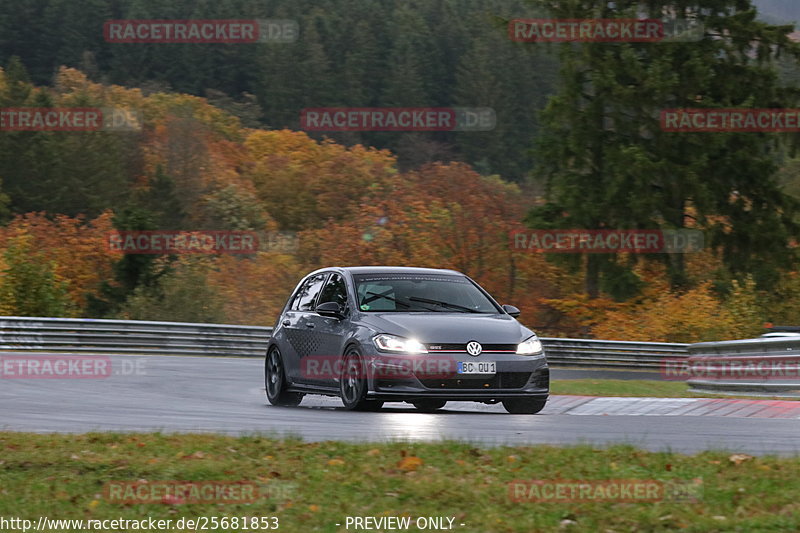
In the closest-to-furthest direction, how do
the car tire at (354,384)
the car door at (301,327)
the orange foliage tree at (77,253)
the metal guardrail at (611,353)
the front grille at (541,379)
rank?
the car tire at (354,384), the front grille at (541,379), the car door at (301,327), the metal guardrail at (611,353), the orange foliage tree at (77,253)

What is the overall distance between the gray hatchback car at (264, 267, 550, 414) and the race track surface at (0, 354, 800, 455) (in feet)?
0.94

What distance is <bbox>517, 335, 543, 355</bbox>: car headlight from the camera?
48.4 feet

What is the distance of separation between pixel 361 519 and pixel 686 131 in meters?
42.0

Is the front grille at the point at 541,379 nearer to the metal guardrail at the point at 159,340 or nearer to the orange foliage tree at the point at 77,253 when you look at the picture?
the metal guardrail at the point at 159,340

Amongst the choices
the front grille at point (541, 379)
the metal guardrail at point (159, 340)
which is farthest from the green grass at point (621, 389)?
the metal guardrail at point (159, 340)

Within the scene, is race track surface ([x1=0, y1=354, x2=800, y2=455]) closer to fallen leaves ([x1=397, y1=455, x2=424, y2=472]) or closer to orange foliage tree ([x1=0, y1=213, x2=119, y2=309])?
fallen leaves ([x1=397, y1=455, x2=424, y2=472])

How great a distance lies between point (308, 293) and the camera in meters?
16.9

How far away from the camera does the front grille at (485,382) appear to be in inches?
566

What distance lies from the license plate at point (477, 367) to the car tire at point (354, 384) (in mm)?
1025

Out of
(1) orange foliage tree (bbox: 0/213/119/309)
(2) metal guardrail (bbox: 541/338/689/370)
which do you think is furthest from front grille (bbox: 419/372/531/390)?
(1) orange foliage tree (bbox: 0/213/119/309)

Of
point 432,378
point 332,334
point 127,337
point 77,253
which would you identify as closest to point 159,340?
point 127,337

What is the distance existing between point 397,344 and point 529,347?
1450mm

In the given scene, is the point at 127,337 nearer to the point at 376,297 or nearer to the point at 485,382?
the point at 376,297

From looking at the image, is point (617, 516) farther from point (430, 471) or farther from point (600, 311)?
point (600, 311)
